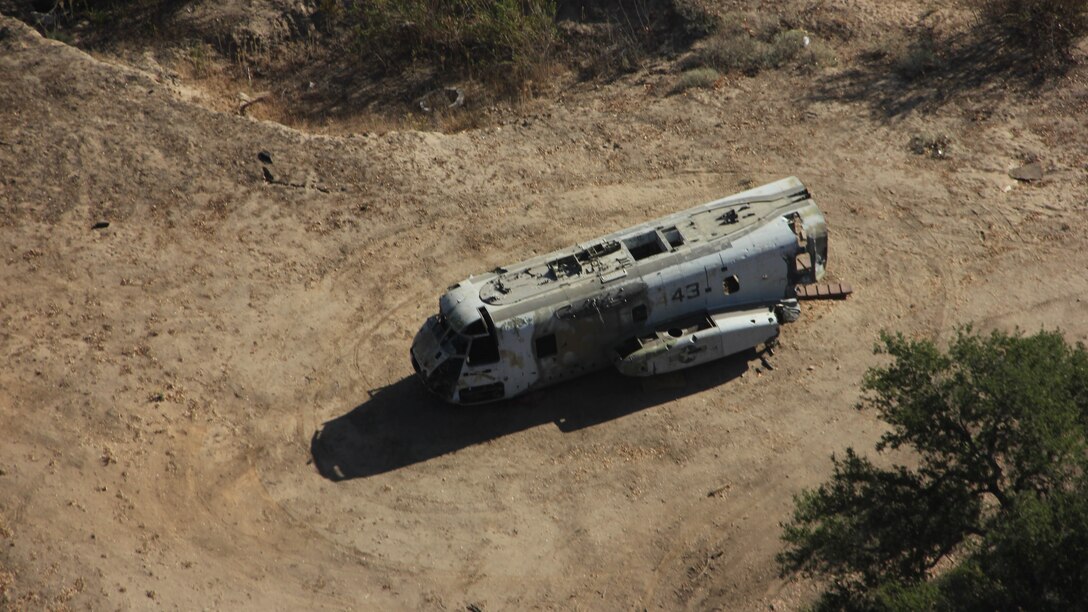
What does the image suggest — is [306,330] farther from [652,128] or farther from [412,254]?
[652,128]

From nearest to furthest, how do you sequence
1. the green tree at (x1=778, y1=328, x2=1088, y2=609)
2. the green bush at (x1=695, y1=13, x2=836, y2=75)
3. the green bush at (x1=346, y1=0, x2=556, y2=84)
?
the green tree at (x1=778, y1=328, x2=1088, y2=609), the green bush at (x1=695, y1=13, x2=836, y2=75), the green bush at (x1=346, y1=0, x2=556, y2=84)

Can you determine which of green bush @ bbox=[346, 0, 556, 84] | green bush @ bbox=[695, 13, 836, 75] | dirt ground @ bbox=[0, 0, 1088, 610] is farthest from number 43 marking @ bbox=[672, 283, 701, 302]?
green bush @ bbox=[346, 0, 556, 84]

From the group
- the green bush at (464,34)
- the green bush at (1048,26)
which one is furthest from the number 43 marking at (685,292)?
the green bush at (1048,26)

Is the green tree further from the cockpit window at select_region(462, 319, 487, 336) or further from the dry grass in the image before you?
the dry grass

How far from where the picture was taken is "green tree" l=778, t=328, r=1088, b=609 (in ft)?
47.0

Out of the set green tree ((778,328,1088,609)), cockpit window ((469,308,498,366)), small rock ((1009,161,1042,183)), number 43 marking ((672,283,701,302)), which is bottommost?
cockpit window ((469,308,498,366))

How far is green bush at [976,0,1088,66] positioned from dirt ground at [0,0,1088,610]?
50.5 inches

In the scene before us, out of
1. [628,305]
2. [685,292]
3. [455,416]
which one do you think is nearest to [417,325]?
[455,416]

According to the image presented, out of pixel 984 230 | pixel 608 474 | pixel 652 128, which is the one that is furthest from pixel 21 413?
pixel 984 230

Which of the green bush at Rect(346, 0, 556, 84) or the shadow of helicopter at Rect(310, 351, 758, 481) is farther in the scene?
the green bush at Rect(346, 0, 556, 84)

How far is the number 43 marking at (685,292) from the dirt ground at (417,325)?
188 cm

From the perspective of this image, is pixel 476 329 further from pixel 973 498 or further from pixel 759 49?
pixel 759 49

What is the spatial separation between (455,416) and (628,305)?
430 cm

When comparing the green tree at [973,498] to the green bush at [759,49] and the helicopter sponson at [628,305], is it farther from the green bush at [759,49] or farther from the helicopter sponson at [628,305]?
the green bush at [759,49]
